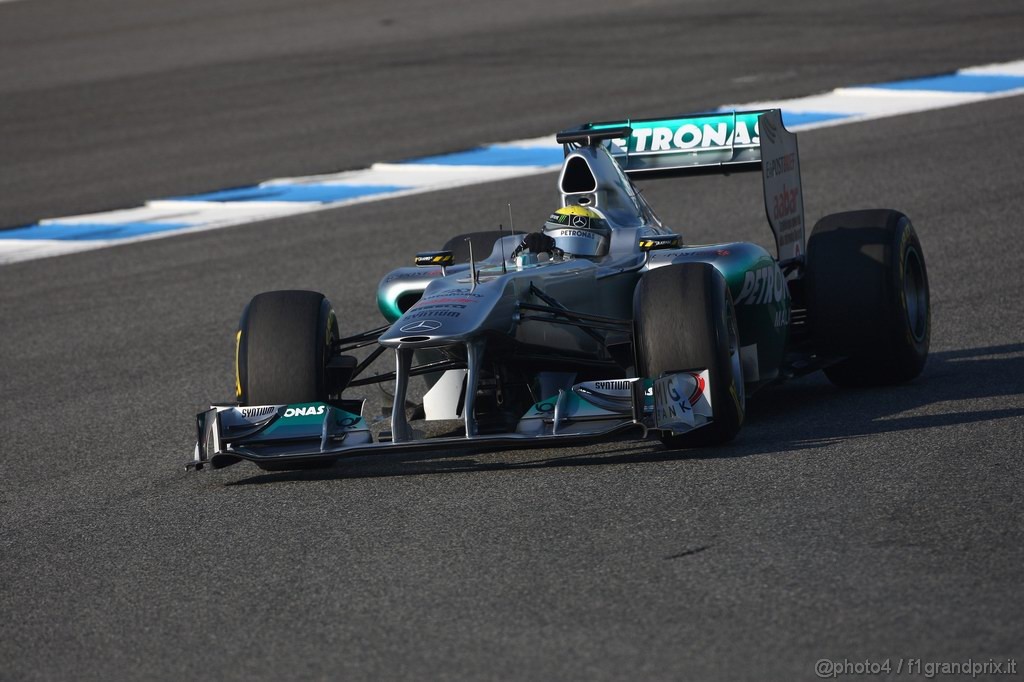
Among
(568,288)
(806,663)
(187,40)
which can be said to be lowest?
(806,663)

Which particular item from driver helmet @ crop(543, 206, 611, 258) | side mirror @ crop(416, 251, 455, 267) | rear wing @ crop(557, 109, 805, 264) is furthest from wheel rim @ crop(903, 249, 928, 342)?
side mirror @ crop(416, 251, 455, 267)

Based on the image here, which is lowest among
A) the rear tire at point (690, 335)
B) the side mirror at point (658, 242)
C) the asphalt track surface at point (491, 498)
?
the asphalt track surface at point (491, 498)

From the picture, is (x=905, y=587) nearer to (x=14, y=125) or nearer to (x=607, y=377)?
(x=607, y=377)

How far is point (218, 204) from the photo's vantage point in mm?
15516

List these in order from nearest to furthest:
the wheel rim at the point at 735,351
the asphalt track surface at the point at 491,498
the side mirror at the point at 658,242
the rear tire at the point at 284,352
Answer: the asphalt track surface at the point at 491,498, the wheel rim at the point at 735,351, the rear tire at the point at 284,352, the side mirror at the point at 658,242

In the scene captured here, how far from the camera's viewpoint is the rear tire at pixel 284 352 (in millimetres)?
6773

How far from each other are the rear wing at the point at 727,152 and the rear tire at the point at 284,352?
1.84m

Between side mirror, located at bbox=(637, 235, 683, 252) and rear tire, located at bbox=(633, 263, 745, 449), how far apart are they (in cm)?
75

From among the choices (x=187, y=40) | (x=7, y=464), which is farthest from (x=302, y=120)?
(x=7, y=464)

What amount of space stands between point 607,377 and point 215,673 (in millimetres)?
3093

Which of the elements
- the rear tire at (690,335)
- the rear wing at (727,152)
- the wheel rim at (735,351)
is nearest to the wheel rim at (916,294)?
the rear wing at (727,152)

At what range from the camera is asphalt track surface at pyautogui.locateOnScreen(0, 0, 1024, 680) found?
4500 millimetres

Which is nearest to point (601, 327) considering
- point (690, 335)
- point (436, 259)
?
point (690, 335)

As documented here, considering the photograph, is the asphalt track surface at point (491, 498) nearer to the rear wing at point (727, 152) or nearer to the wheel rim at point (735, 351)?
the wheel rim at point (735, 351)
